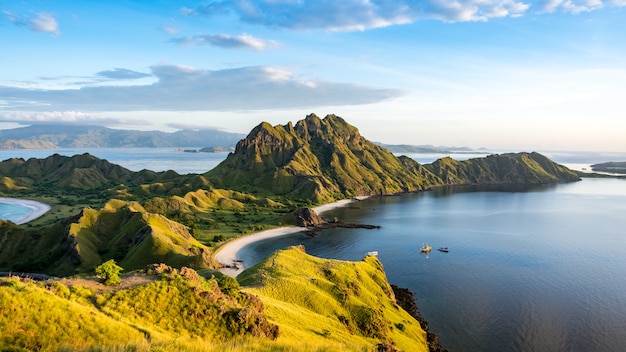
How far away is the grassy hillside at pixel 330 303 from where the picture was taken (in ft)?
188

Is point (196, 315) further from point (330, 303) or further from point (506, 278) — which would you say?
point (506, 278)

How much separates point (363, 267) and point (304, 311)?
121 feet

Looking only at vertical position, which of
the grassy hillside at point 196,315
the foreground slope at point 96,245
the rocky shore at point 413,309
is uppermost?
the grassy hillside at point 196,315

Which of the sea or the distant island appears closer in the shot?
the distant island

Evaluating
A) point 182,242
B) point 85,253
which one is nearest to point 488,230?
point 182,242

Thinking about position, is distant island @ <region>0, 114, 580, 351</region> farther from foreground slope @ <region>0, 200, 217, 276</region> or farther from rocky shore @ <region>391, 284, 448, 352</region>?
rocky shore @ <region>391, 284, 448, 352</region>

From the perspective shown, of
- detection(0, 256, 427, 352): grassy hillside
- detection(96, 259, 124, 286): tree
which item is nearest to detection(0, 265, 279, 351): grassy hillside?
detection(0, 256, 427, 352): grassy hillside

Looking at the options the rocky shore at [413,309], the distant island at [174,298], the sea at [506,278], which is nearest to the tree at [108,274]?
the distant island at [174,298]

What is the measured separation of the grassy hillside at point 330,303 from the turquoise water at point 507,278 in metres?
12.2

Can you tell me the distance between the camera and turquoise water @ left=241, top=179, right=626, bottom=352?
267ft

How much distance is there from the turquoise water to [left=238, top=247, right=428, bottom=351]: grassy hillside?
→ 12.2m


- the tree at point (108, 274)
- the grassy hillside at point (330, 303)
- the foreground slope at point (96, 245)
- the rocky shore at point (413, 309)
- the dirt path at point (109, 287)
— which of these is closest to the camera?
the dirt path at point (109, 287)

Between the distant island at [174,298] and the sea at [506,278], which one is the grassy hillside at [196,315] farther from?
the sea at [506,278]

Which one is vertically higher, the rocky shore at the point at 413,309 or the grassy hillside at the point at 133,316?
the grassy hillside at the point at 133,316
